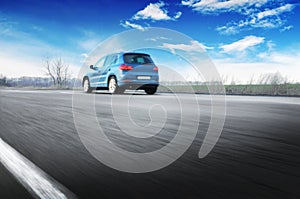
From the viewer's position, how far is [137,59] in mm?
13891

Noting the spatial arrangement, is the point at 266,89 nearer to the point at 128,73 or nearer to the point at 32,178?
the point at 128,73

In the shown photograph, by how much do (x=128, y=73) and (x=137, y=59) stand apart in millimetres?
1266

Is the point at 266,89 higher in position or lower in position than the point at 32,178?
higher

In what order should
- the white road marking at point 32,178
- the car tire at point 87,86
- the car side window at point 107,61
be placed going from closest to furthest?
the white road marking at point 32,178 → the car side window at point 107,61 → the car tire at point 87,86

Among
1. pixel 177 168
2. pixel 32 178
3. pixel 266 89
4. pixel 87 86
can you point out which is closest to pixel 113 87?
pixel 87 86

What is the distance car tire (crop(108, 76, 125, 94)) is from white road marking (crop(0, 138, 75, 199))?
10.8 m

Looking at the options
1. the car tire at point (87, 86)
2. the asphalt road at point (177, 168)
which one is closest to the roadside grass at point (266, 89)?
the car tire at point (87, 86)

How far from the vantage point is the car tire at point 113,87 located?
13.2 meters

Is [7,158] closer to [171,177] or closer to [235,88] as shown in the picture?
[171,177]

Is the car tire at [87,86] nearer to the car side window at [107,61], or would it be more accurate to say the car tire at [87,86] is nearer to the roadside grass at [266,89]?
the car side window at [107,61]

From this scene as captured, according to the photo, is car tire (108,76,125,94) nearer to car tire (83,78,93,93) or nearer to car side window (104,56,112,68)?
car side window (104,56,112,68)

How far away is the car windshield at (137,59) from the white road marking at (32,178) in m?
11.1

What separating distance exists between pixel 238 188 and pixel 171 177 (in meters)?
0.38

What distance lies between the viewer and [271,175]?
181 centimetres
